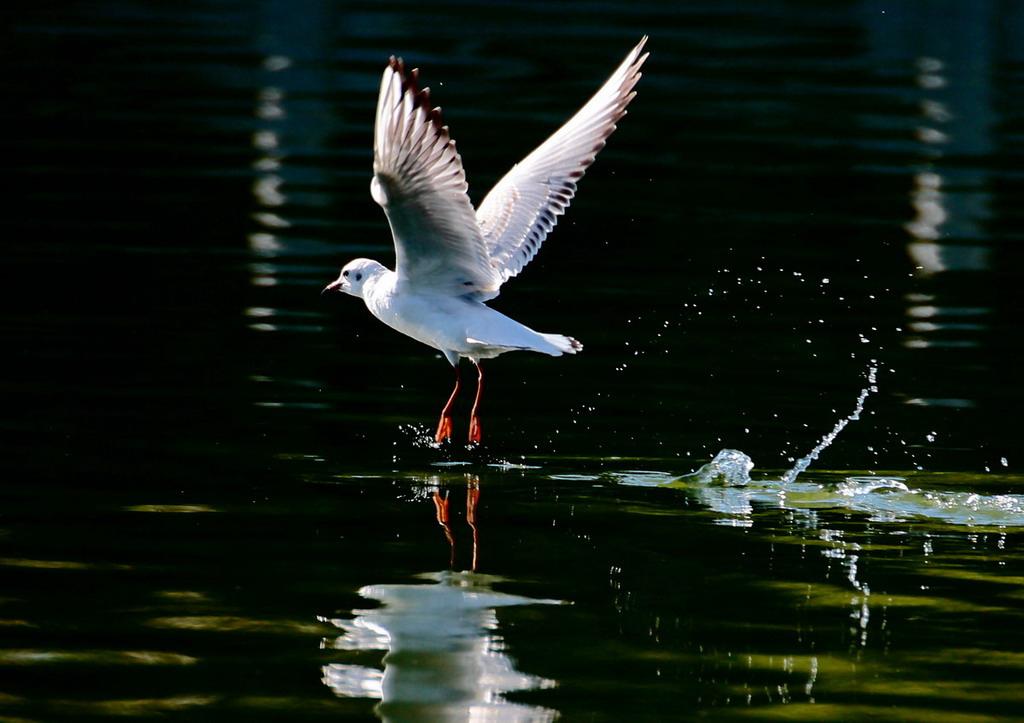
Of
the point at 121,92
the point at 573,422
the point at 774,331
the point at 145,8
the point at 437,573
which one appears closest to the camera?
the point at 437,573

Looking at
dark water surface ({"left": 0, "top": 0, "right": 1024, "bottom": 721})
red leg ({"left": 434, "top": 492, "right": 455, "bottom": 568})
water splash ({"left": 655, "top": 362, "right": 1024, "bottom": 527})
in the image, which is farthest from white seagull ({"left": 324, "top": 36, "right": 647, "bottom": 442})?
red leg ({"left": 434, "top": 492, "right": 455, "bottom": 568})

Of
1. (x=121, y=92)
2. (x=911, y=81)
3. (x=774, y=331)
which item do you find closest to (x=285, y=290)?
(x=774, y=331)

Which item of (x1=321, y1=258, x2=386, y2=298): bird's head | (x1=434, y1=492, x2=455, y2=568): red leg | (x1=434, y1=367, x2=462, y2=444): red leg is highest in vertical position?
(x1=321, y1=258, x2=386, y2=298): bird's head

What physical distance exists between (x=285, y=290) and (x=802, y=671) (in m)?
8.05

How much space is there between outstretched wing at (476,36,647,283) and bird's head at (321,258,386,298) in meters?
0.63

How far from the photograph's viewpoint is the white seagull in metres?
8.52

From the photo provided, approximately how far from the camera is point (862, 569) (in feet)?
25.0

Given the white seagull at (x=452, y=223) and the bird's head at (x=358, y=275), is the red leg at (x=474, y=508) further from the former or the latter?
the bird's head at (x=358, y=275)

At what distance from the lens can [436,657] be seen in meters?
6.22

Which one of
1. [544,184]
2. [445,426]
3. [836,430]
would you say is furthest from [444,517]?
[544,184]

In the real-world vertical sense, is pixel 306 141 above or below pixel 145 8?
below

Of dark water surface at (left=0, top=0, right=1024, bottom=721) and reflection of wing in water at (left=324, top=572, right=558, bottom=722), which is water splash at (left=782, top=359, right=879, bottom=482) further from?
reflection of wing in water at (left=324, top=572, right=558, bottom=722)

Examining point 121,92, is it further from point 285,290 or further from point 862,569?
point 862,569

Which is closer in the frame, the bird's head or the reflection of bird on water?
the reflection of bird on water
